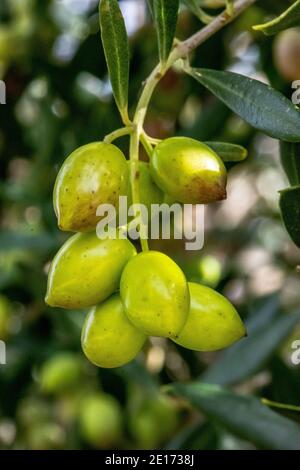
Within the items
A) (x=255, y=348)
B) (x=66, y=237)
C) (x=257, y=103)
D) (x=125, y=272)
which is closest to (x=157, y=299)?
(x=125, y=272)

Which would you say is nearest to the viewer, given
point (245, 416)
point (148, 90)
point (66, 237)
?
point (148, 90)

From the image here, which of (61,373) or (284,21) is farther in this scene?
(61,373)

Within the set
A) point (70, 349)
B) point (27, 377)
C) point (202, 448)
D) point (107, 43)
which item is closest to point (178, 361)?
point (70, 349)

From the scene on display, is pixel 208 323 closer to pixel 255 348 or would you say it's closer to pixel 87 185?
pixel 87 185

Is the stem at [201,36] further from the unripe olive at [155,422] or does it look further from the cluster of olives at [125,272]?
the unripe olive at [155,422]
